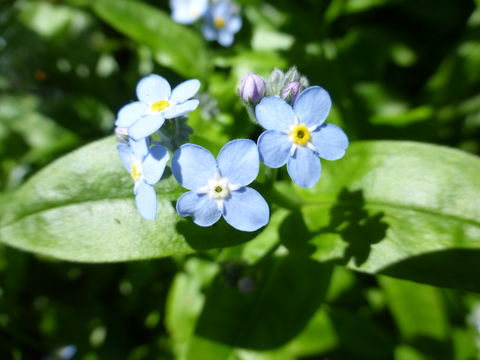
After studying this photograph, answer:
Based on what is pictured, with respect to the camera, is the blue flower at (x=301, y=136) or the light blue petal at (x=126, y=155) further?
the light blue petal at (x=126, y=155)

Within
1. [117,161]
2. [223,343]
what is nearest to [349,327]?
[223,343]

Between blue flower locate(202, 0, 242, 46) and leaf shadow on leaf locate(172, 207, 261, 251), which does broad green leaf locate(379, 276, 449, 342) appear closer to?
leaf shadow on leaf locate(172, 207, 261, 251)

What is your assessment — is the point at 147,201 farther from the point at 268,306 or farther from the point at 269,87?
the point at 268,306

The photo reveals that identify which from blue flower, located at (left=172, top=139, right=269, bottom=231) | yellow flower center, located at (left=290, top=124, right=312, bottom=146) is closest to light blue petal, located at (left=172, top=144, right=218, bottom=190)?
blue flower, located at (left=172, top=139, right=269, bottom=231)

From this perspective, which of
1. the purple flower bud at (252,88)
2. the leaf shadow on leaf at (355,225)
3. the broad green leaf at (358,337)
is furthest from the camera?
the broad green leaf at (358,337)

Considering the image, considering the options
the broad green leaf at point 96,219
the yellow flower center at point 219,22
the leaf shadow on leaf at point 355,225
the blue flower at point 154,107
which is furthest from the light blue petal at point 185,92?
the yellow flower center at point 219,22

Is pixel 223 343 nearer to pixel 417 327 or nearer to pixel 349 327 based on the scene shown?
pixel 349 327

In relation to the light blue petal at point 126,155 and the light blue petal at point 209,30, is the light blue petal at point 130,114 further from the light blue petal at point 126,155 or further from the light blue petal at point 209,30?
the light blue petal at point 209,30
